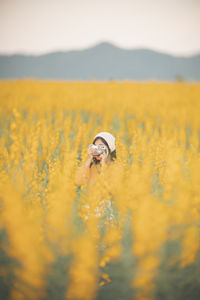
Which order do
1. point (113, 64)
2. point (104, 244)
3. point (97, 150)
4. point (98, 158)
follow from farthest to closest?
point (113, 64)
point (98, 158)
point (97, 150)
point (104, 244)

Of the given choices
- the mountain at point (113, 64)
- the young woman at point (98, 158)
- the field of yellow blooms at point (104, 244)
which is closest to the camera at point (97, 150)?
the young woman at point (98, 158)

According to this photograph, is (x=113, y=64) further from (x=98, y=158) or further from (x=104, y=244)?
(x=104, y=244)

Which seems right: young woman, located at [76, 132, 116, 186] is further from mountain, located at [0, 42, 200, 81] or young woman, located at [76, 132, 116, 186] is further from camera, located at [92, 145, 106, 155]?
mountain, located at [0, 42, 200, 81]

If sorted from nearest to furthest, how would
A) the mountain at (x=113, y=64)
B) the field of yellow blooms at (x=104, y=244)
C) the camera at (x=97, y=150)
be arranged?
the field of yellow blooms at (x=104, y=244), the camera at (x=97, y=150), the mountain at (x=113, y=64)

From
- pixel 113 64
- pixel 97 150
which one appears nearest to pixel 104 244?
pixel 97 150

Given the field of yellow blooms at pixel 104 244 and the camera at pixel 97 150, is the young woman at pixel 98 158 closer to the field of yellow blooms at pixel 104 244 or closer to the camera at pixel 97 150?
the camera at pixel 97 150

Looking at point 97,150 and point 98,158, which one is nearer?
point 97,150

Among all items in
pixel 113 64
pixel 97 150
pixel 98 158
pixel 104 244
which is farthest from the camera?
pixel 113 64

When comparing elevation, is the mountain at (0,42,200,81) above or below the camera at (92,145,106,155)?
above

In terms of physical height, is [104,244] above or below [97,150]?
below

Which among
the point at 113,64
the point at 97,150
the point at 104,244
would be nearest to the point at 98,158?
the point at 97,150

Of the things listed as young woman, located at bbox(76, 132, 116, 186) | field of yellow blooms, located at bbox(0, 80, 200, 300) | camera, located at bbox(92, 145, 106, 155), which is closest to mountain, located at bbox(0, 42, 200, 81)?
young woman, located at bbox(76, 132, 116, 186)

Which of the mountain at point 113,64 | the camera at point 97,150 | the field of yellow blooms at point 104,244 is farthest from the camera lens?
the mountain at point 113,64

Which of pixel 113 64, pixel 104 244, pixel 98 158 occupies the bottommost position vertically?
pixel 104 244
